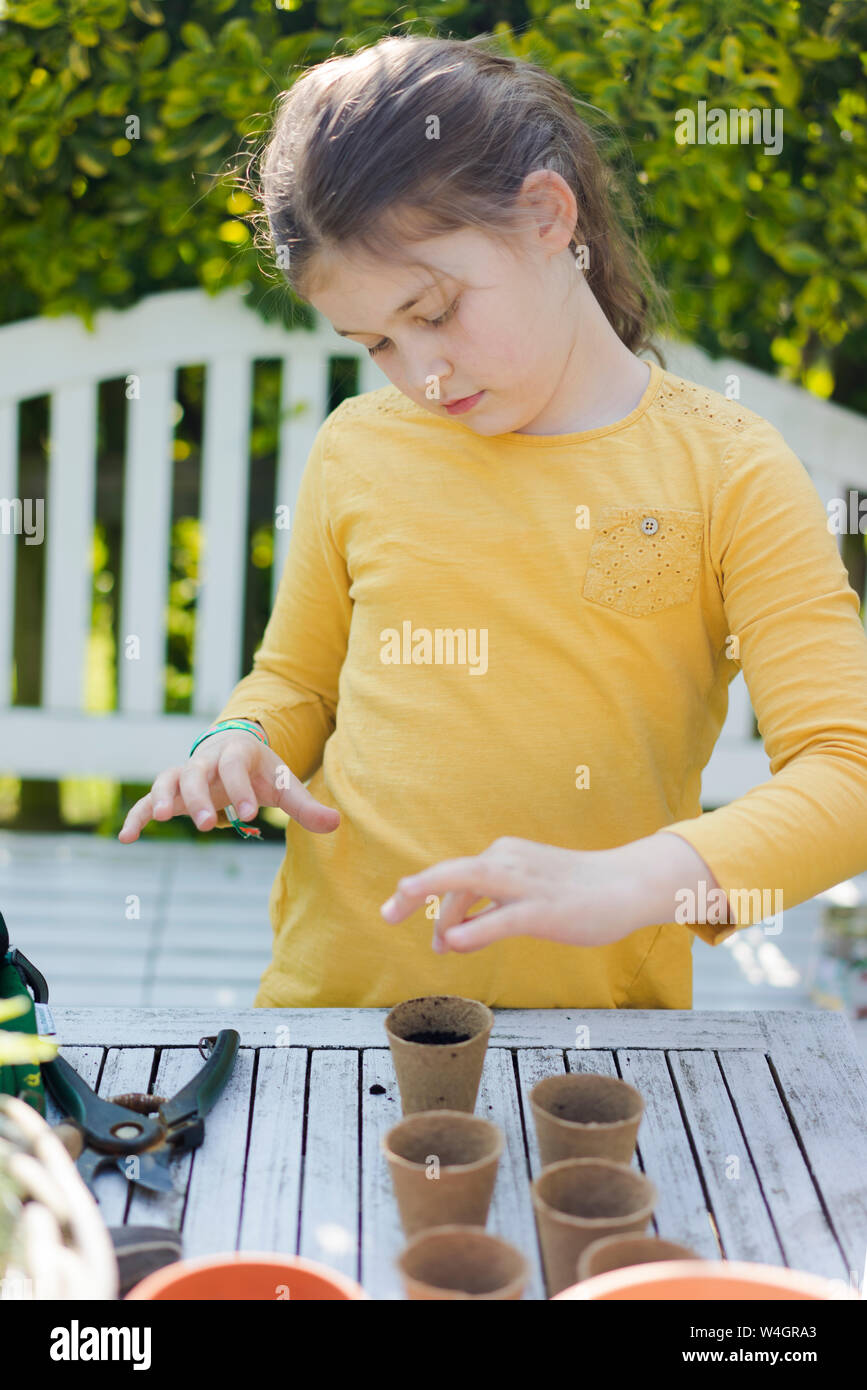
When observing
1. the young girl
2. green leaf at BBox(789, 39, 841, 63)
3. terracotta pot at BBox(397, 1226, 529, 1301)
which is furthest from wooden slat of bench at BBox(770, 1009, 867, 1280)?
green leaf at BBox(789, 39, 841, 63)

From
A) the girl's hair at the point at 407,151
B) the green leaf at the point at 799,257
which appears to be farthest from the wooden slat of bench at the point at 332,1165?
the green leaf at the point at 799,257

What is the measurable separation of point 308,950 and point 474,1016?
43cm

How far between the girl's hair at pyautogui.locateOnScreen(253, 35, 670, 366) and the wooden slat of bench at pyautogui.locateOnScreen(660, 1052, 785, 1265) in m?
0.66

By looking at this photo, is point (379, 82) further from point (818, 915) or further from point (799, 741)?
point (818, 915)

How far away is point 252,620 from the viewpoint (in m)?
2.98

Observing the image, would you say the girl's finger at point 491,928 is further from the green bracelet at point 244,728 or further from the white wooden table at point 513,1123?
the green bracelet at point 244,728

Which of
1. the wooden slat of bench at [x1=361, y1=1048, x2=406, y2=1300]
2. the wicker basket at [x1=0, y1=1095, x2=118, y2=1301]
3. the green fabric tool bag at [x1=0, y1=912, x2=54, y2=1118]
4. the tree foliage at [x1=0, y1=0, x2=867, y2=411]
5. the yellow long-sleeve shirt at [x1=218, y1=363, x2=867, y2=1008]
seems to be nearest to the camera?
the wicker basket at [x1=0, y1=1095, x2=118, y2=1301]

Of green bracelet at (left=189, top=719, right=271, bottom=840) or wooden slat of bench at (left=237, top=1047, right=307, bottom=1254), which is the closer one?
wooden slat of bench at (left=237, top=1047, right=307, bottom=1254)

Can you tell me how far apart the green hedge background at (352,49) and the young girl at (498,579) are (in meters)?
0.92

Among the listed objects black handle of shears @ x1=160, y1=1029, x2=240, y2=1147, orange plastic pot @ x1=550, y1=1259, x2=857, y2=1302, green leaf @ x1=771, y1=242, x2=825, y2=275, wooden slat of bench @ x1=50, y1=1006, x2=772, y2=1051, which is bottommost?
wooden slat of bench @ x1=50, y1=1006, x2=772, y2=1051

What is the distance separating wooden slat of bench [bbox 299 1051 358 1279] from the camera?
31.0 inches

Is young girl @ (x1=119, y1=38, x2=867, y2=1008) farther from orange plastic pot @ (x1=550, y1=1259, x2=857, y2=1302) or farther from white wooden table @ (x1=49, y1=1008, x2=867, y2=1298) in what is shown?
orange plastic pot @ (x1=550, y1=1259, x2=857, y2=1302)
